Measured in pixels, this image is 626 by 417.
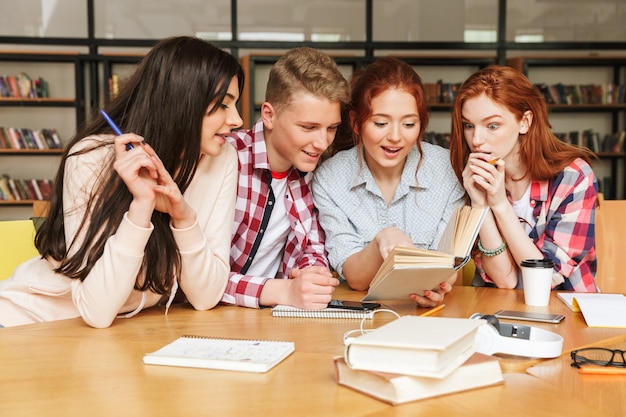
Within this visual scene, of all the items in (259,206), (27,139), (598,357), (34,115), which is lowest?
(598,357)

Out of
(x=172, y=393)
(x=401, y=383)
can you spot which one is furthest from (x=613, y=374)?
(x=172, y=393)

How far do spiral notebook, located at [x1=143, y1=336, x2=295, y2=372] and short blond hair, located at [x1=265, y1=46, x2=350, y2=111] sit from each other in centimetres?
89

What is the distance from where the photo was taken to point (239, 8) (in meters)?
7.16

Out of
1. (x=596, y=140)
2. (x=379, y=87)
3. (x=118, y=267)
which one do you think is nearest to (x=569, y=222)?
(x=379, y=87)

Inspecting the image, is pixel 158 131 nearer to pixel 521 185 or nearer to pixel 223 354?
pixel 223 354

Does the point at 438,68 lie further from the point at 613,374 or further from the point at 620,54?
the point at 613,374

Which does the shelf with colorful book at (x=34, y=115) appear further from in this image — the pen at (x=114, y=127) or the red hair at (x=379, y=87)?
the pen at (x=114, y=127)

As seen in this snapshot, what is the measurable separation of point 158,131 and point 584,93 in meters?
6.66

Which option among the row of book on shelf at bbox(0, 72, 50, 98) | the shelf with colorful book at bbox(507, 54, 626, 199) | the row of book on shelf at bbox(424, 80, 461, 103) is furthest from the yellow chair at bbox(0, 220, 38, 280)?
the shelf with colorful book at bbox(507, 54, 626, 199)

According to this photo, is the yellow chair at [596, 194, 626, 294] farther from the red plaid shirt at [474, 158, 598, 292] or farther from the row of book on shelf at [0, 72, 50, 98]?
the row of book on shelf at [0, 72, 50, 98]

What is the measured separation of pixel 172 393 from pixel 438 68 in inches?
263

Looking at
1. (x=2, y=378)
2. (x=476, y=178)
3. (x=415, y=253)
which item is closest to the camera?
(x=2, y=378)

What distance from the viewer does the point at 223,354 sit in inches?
48.6

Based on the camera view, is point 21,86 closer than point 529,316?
No
